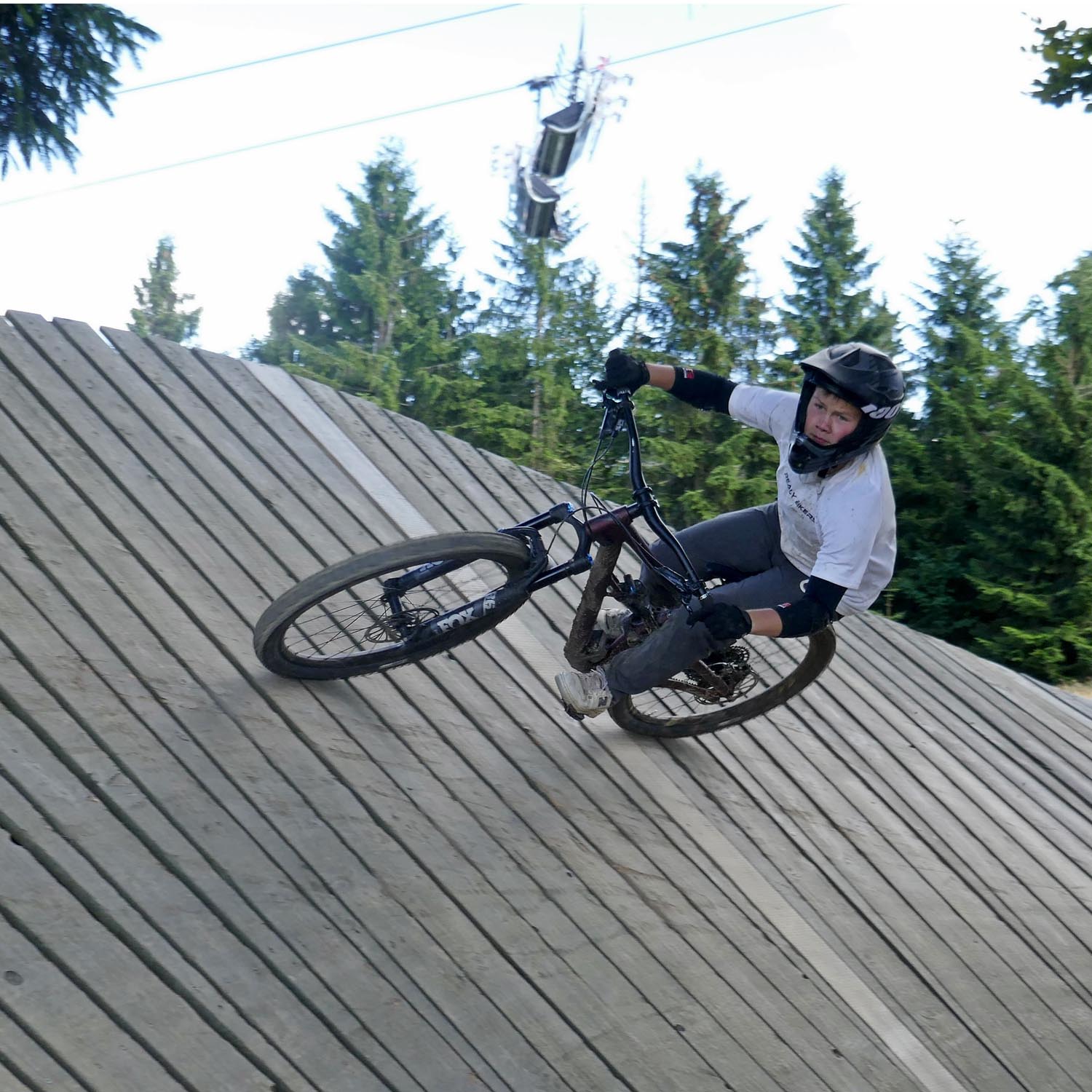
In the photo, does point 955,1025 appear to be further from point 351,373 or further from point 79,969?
point 351,373

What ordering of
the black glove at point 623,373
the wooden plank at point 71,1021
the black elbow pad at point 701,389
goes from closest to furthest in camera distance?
the wooden plank at point 71,1021 < the black glove at point 623,373 < the black elbow pad at point 701,389

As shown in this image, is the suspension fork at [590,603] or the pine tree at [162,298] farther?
the pine tree at [162,298]

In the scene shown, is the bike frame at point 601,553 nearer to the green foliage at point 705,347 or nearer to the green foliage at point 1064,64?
the green foliage at point 1064,64

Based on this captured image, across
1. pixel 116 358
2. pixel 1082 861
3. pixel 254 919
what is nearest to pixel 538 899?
pixel 254 919

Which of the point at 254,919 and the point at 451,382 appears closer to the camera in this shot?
the point at 254,919

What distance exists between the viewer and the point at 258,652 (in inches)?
175

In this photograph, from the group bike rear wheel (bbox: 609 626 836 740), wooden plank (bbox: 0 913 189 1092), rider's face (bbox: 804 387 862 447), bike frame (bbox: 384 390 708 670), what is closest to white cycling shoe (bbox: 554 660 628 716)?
bike frame (bbox: 384 390 708 670)

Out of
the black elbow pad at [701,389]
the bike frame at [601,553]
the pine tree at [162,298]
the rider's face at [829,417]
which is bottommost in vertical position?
the bike frame at [601,553]

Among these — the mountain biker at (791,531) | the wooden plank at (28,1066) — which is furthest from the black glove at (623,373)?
the wooden plank at (28,1066)

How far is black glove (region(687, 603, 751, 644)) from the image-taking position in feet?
13.4

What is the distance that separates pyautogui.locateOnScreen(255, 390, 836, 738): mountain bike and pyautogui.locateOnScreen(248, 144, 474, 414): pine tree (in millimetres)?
29631

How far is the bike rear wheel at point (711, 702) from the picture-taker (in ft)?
17.2

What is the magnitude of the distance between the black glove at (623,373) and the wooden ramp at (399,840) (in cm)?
148

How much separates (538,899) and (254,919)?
1.06m
